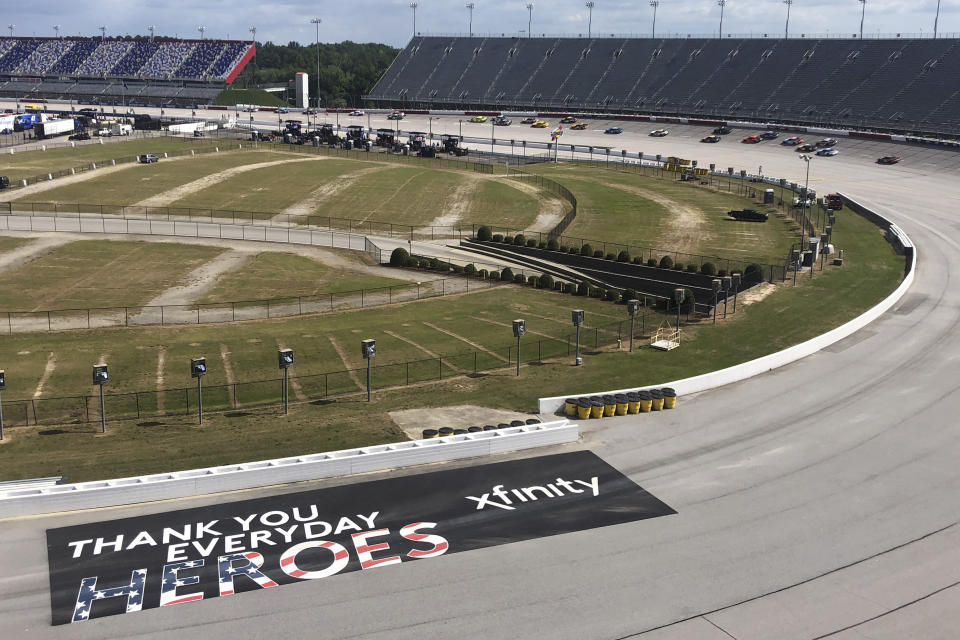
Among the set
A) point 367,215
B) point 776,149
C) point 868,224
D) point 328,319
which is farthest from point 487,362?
point 776,149

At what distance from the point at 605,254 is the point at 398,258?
1389cm

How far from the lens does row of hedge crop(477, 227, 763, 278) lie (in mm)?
55375

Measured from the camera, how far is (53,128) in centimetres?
12700

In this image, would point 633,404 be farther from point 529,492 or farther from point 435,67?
point 435,67

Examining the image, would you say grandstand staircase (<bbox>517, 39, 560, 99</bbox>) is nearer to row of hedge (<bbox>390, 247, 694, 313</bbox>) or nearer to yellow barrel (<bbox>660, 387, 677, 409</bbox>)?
row of hedge (<bbox>390, 247, 694, 313</bbox>)

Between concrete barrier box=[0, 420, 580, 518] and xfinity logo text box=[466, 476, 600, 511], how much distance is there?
2.57 metres

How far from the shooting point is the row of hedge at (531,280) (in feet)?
169

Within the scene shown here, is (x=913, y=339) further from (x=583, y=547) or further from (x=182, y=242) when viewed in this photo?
(x=182, y=242)

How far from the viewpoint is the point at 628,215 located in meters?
78.4

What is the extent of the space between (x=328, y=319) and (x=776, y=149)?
94560 millimetres

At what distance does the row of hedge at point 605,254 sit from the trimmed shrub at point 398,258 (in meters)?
8.98

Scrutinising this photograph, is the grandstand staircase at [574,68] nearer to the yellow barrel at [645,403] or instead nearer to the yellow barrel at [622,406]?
the yellow barrel at [645,403]

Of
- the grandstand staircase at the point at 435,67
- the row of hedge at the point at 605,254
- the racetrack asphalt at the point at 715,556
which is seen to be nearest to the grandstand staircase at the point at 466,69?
the grandstand staircase at the point at 435,67

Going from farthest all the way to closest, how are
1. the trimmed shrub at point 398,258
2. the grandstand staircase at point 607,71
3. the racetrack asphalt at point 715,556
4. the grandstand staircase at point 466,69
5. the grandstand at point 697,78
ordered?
the grandstand staircase at point 466,69
the grandstand staircase at point 607,71
the grandstand at point 697,78
the trimmed shrub at point 398,258
the racetrack asphalt at point 715,556
